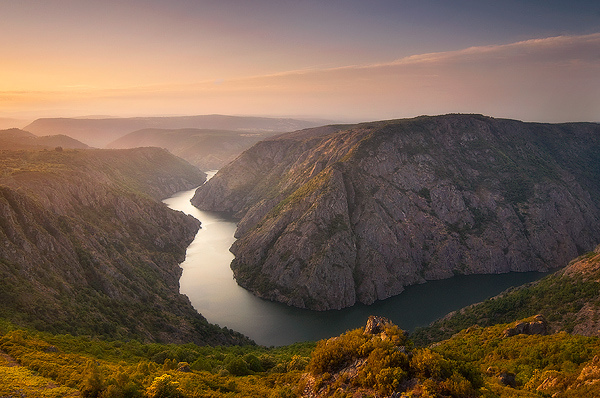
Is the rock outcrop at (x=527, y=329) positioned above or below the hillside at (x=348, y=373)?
below

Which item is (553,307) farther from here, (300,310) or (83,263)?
(83,263)

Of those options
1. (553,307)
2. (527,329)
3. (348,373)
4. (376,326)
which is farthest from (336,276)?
(348,373)

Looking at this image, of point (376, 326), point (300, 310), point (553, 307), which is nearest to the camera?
point (376, 326)

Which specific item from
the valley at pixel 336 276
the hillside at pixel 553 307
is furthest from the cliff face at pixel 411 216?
the hillside at pixel 553 307

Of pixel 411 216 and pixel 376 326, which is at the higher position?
pixel 376 326

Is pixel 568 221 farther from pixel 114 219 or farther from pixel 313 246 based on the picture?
pixel 114 219

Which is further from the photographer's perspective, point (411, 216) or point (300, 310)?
point (411, 216)

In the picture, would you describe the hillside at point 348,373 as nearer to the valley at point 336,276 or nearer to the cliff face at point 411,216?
the valley at point 336,276

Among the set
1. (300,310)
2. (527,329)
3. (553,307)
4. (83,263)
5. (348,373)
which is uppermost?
(348,373)
